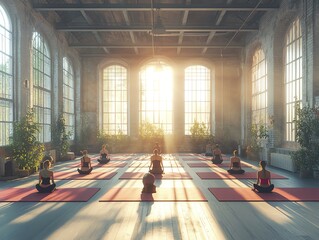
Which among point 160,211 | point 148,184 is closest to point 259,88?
point 148,184

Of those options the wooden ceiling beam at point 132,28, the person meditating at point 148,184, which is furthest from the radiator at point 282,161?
the wooden ceiling beam at point 132,28

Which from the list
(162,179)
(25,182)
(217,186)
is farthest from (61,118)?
(217,186)

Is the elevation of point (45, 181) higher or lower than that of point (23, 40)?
lower

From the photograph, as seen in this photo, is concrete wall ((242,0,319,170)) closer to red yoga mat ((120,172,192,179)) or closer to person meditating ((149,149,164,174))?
red yoga mat ((120,172,192,179))

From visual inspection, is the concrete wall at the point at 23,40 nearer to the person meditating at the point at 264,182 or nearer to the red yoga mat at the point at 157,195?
the red yoga mat at the point at 157,195

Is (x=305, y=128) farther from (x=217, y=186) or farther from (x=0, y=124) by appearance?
(x=0, y=124)

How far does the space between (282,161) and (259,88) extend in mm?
5599

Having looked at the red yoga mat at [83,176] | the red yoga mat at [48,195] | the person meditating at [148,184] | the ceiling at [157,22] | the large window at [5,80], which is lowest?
the red yoga mat at [83,176]

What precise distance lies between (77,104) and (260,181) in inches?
575

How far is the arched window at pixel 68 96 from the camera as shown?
56.2 ft

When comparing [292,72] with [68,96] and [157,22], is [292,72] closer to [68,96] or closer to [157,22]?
[157,22]

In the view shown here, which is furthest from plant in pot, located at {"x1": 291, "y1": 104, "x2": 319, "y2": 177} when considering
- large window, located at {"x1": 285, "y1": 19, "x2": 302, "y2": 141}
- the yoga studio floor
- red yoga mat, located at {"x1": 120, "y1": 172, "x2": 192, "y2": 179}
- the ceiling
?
the ceiling

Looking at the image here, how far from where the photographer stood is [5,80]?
33.1 ft

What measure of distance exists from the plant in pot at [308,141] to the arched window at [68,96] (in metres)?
12.2
